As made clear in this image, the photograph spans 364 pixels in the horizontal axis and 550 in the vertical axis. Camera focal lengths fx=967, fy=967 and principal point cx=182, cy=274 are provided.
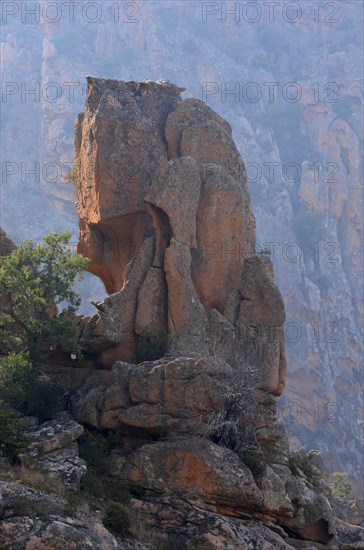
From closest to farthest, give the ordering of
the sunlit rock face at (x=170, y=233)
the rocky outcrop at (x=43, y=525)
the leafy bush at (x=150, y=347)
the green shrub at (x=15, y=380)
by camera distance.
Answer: the rocky outcrop at (x=43, y=525)
the green shrub at (x=15, y=380)
the leafy bush at (x=150, y=347)
the sunlit rock face at (x=170, y=233)

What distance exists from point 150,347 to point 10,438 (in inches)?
316

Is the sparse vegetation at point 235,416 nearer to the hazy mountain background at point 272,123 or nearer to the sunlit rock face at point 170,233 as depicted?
the sunlit rock face at point 170,233

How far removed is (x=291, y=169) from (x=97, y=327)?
8941cm

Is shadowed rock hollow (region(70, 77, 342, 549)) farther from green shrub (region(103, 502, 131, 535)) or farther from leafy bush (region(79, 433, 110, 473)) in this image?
green shrub (region(103, 502, 131, 535))

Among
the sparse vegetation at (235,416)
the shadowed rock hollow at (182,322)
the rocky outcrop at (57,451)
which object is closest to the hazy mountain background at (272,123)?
the shadowed rock hollow at (182,322)

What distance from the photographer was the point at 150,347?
3275 centimetres

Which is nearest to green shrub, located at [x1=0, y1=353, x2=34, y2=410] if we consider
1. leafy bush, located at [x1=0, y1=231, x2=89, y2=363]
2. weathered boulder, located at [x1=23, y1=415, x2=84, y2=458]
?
leafy bush, located at [x1=0, y1=231, x2=89, y2=363]

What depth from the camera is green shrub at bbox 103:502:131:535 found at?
24.0m

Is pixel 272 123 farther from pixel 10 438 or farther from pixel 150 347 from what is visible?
pixel 10 438

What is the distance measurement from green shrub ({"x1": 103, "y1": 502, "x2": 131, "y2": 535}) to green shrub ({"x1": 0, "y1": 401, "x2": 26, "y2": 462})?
3.09m

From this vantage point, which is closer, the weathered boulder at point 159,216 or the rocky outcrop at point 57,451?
the rocky outcrop at point 57,451

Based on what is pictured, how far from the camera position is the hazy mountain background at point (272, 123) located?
9656 centimetres

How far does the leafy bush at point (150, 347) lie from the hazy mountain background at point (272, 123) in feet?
178

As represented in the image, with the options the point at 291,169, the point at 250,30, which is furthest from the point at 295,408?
the point at 250,30
